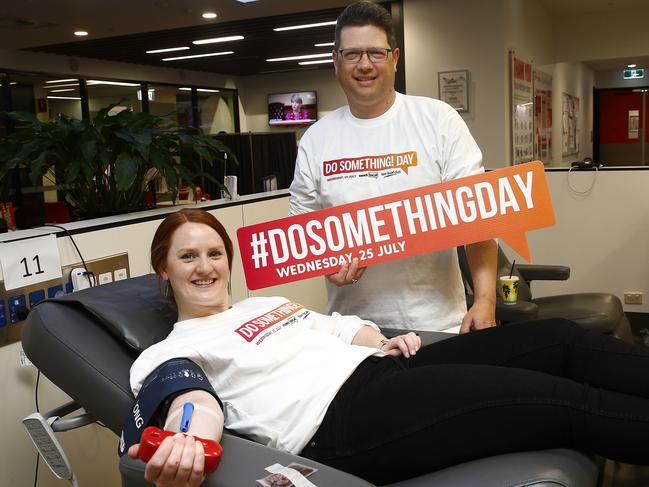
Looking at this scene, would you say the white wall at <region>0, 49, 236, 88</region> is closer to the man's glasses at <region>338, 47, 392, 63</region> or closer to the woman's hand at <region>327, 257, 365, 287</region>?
the man's glasses at <region>338, 47, 392, 63</region>

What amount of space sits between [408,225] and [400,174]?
0.46 feet

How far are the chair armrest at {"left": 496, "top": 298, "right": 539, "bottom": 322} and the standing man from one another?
34.5 inches

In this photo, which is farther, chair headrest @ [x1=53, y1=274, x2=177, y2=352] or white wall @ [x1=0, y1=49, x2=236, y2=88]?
white wall @ [x1=0, y1=49, x2=236, y2=88]

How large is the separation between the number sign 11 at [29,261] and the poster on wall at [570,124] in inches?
239

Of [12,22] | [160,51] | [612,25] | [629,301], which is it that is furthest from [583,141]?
[12,22]

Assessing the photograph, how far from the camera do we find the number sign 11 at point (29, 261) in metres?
1.70

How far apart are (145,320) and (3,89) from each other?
28.1 ft

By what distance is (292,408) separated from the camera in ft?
4.40

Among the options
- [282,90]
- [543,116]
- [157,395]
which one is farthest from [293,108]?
[157,395]

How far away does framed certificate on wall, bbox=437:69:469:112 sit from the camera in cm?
520

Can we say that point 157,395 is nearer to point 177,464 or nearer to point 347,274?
point 177,464

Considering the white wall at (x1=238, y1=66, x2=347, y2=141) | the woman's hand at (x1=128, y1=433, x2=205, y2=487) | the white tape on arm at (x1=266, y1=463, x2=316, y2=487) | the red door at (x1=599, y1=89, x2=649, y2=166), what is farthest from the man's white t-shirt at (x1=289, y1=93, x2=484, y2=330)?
the white wall at (x1=238, y1=66, x2=347, y2=141)

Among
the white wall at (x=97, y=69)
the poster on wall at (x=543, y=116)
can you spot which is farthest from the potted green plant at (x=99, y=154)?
the white wall at (x=97, y=69)

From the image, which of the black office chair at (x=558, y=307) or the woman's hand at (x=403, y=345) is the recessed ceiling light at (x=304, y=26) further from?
the woman's hand at (x=403, y=345)
